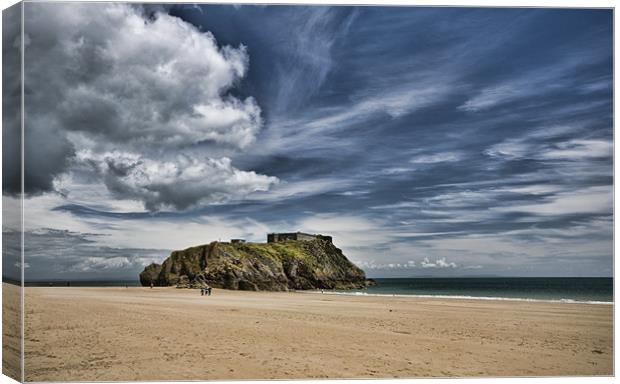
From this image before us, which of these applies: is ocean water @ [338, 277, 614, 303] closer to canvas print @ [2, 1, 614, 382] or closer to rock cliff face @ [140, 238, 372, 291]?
rock cliff face @ [140, 238, 372, 291]

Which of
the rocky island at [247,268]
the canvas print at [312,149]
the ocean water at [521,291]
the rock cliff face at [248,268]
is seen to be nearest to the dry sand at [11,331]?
the canvas print at [312,149]

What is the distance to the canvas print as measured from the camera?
359 inches

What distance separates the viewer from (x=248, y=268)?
39031 millimetres

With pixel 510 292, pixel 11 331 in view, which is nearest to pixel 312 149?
pixel 11 331

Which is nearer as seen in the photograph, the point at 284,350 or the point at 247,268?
the point at 284,350

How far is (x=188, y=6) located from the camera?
9.77 metres

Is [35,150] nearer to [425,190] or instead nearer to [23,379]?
[23,379]

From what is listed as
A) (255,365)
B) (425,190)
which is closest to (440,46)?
(425,190)

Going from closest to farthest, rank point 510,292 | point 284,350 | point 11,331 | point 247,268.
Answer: point 11,331, point 284,350, point 247,268, point 510,292

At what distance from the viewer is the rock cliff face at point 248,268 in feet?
124

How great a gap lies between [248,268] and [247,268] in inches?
5.4

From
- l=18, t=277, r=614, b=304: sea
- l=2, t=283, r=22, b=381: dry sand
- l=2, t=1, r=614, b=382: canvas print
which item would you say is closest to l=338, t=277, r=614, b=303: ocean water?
l=18, t=277, r=614, b=304: sea

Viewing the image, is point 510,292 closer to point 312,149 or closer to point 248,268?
point 248,268

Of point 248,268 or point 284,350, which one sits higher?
point 284,350
